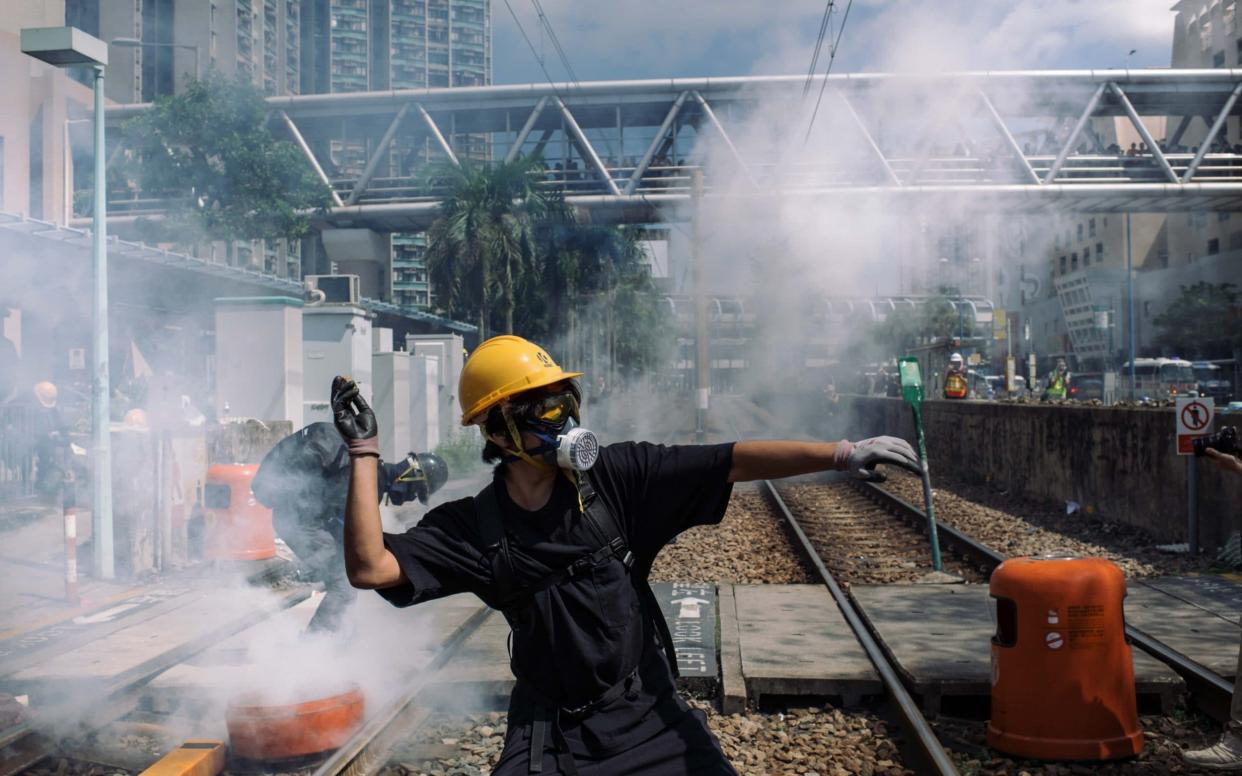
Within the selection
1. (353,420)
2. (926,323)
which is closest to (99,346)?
(353,420)

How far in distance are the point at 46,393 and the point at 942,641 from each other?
9.61 metres

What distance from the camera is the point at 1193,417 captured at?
883cm

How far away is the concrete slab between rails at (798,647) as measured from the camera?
5379mm

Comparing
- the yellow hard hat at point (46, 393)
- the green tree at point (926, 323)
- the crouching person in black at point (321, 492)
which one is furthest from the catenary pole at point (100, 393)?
the green tree at point (926, 323)

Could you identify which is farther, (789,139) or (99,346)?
(789,139)

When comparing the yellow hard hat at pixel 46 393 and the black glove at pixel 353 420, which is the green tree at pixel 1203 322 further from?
the black glove at pixel 353 420

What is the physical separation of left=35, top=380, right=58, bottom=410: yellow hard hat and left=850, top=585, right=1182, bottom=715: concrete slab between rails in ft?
28.3

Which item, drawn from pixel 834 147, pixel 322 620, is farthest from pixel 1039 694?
pixel 834 147

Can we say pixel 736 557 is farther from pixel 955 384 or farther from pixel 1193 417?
pixel 955 384

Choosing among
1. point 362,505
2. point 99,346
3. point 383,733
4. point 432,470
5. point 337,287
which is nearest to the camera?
point 362,505

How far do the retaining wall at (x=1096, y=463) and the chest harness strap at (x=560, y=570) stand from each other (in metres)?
8.13

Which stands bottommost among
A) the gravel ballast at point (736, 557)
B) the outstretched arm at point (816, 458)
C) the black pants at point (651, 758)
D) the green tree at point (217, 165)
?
the gravel ballast at point (736, 557)

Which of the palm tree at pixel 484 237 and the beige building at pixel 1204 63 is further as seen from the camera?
the beige building at pixel 1204 63

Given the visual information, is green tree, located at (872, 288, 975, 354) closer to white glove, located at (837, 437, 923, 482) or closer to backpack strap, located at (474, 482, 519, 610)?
white glove, located at (837, 437, 923, 482)
